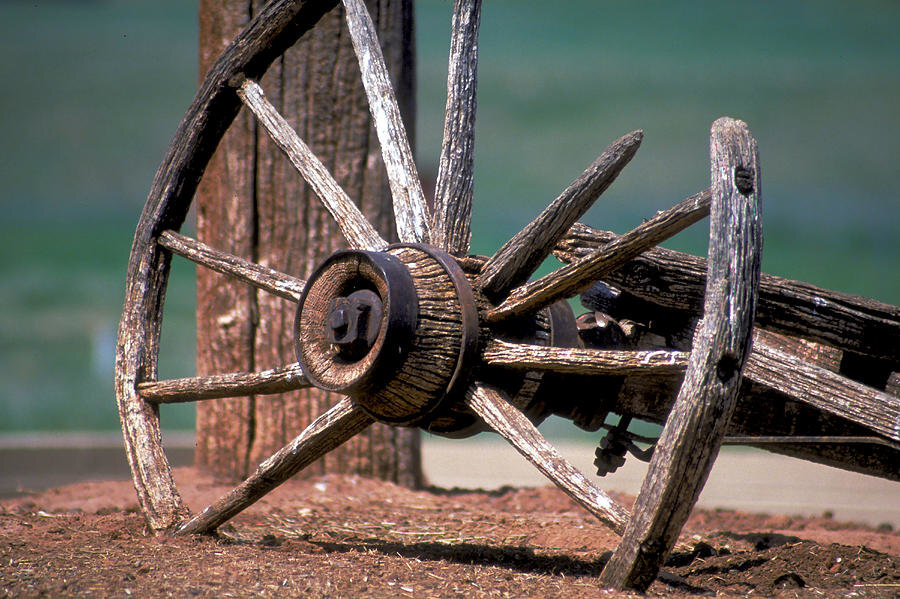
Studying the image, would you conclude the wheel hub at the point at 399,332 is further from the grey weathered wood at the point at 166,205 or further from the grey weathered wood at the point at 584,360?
the grey weathered wood at the point at 166,205

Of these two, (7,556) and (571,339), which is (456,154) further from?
(7,556)

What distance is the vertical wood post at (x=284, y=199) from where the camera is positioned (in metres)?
3.38

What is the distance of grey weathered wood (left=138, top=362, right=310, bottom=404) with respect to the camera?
2.26m

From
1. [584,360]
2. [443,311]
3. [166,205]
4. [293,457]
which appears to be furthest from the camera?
[166,205]

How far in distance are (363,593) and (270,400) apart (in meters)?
1.75

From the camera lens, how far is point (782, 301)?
7.43 ft

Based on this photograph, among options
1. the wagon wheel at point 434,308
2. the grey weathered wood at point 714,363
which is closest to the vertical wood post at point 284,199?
the wagon wheel at point 434,308

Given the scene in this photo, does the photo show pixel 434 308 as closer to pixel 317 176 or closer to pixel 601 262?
pixel 601 262

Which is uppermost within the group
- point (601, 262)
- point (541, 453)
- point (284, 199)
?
point (284, 199)

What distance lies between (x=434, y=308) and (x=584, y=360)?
35cm

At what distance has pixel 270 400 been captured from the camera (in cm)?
346

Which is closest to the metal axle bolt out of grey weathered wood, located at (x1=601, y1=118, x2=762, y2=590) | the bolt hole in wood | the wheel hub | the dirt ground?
the wheel hub

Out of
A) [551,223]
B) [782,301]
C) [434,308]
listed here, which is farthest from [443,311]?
[782,301]

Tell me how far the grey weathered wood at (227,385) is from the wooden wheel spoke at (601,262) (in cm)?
57
